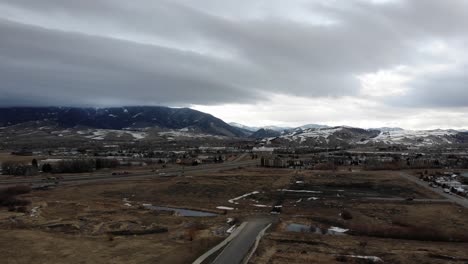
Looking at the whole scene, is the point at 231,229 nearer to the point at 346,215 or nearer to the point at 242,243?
the point at 242,243

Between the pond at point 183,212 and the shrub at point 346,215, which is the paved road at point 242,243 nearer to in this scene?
the pond at point 183,212

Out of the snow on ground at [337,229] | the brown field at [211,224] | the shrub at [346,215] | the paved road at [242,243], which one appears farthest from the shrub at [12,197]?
the shrub at [346,215]

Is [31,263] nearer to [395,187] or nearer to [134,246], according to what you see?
[134,246]

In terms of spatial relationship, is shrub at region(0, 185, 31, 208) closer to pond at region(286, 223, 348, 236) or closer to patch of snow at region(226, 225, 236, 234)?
patch of snow at region(226, 225, 236, 234)

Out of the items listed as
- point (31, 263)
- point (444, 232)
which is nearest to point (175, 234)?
point (31, 263)

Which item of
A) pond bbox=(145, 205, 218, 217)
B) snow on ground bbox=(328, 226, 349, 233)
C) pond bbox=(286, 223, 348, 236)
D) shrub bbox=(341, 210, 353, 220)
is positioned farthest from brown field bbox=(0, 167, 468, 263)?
pond bbox=(145, 205, 218, 217)

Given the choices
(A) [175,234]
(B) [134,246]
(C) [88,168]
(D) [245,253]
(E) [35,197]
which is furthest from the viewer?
(C) [88,168]

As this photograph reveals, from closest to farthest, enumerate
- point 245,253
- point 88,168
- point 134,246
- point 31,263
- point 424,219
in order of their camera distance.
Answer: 1. point 31,263
2. point 245,253
3. point 134,246
4. point 424,219
5. point 88,168
